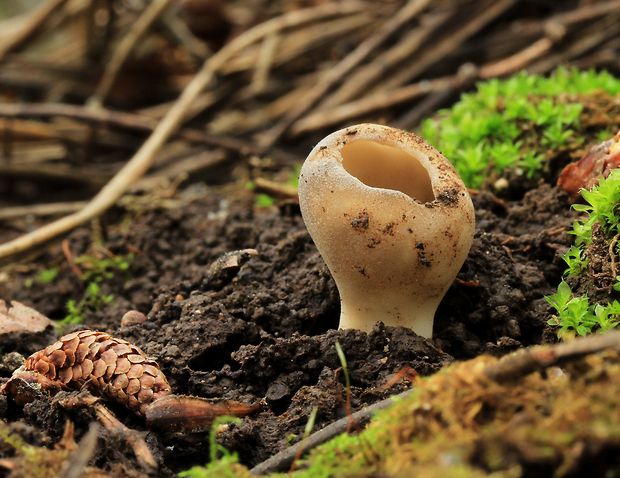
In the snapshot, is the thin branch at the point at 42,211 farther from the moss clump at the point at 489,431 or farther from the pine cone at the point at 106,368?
the moss clump at the point at 489,431

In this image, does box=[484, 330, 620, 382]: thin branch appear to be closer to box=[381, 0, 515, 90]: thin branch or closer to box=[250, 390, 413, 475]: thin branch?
box=[250, 390, 413, 475]: thin branch

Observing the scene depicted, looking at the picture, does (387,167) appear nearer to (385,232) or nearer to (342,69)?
(385,232)

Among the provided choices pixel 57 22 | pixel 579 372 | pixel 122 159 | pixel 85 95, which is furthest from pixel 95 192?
pixel 579 372

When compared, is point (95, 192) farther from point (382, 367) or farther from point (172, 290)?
point (382, 367)

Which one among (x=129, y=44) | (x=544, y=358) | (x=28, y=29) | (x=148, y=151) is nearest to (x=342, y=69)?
(x=129, y=44)

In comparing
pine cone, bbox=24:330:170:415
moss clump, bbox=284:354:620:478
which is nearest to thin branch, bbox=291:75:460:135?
pine cone, bbox=24:330:170:415

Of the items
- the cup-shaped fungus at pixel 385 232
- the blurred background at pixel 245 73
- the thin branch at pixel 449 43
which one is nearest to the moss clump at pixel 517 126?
the cup-shaped fungus at pixel 385 232
